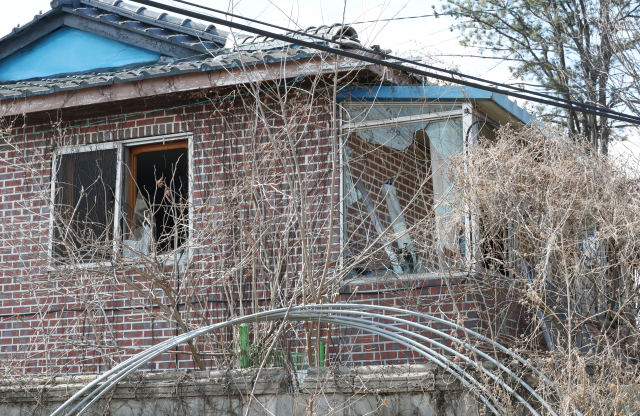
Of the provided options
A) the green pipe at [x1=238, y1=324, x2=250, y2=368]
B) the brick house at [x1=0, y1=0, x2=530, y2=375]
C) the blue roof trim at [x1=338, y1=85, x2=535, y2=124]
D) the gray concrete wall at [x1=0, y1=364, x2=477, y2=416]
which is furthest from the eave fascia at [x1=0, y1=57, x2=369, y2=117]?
the gray concrete wall at [x1=0, y1=364, x2=477, y2=416]

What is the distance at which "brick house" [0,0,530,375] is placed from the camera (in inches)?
271

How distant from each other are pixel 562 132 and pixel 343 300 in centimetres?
253

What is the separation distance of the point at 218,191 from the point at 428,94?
7.79 feet

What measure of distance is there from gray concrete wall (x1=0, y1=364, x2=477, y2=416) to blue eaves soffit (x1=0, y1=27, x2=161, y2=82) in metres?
4.58

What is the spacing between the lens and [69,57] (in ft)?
31.6

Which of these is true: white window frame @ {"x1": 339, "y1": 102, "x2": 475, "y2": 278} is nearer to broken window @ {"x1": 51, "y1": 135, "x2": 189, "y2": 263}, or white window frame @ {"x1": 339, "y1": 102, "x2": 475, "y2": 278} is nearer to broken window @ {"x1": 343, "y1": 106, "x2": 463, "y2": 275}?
broken window @ {"x1": 343, "y1": 106, "x2": 463, "y2": 275}

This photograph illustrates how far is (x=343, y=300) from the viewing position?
714 centimetres

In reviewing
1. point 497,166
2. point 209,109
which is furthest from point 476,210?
point 209,109

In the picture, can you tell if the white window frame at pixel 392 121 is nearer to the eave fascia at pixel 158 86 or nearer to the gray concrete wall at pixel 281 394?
the eave fascia at pixel 158 86

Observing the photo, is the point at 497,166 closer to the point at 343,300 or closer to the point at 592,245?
the point at 592,245

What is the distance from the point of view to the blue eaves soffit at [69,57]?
9.30m

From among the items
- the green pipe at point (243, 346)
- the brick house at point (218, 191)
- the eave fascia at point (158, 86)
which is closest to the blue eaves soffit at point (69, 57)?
the brick house at point (218, 191)

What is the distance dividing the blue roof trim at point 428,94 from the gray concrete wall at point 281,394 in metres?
2.83

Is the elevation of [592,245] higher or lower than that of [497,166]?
lower
